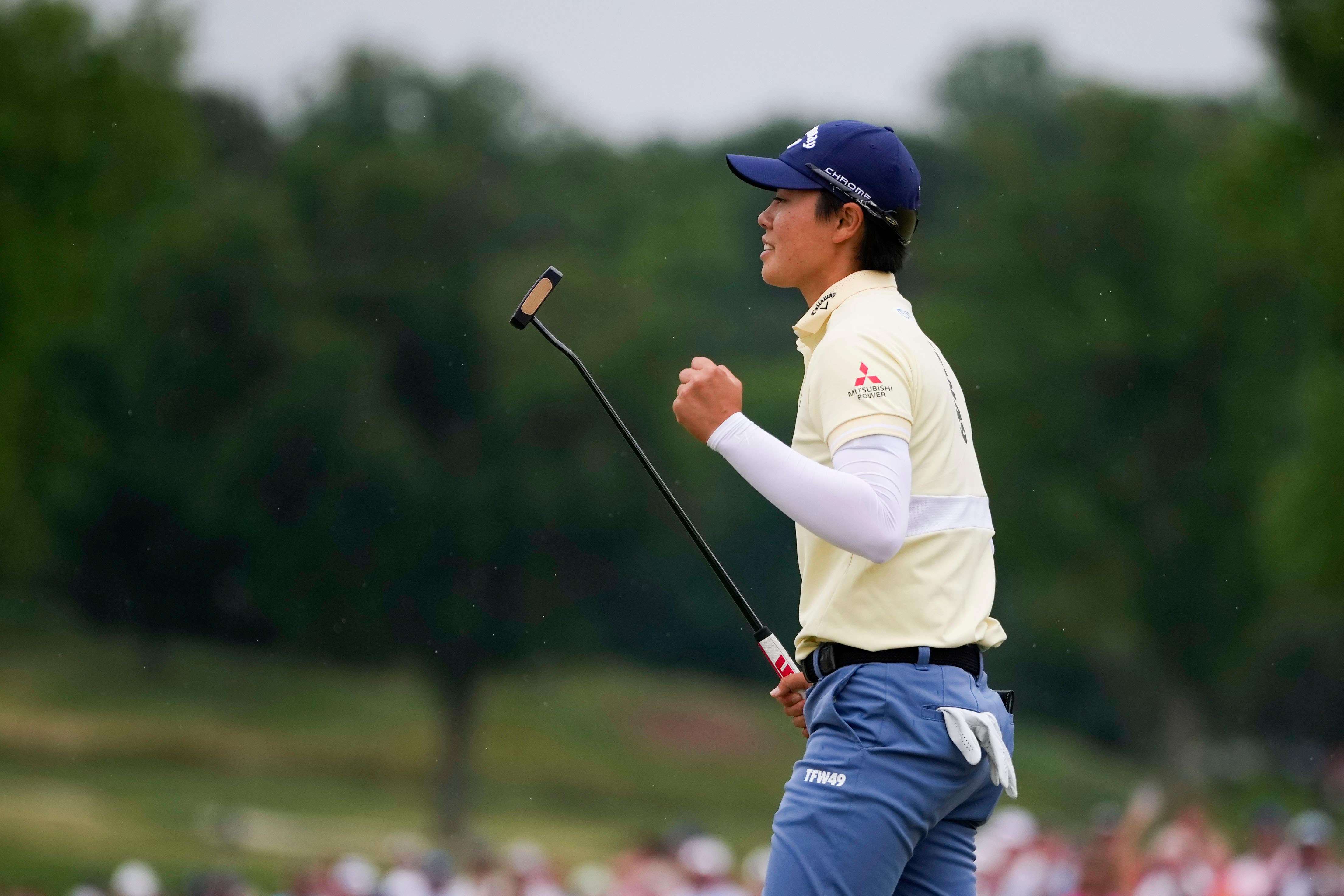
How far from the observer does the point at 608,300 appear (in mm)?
34719

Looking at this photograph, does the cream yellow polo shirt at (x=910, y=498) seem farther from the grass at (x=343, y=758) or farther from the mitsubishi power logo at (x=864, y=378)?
the grass at (x=343, y=758)

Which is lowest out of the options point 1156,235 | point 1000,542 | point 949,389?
point 949,389

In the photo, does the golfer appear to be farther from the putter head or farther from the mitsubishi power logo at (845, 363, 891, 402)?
the putter head

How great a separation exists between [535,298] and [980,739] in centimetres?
145

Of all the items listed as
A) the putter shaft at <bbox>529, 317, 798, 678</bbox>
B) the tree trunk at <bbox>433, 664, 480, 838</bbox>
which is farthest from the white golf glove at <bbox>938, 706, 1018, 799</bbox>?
the tree trunk at <bbox>433, 664, 480, 838</bbox>

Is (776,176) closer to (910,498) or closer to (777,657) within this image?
(910,498)

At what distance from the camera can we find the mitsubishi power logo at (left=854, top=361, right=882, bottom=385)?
10.9ft

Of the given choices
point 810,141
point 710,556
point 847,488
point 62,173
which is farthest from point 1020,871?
point 62,173

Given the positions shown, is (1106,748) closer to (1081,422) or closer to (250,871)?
(1081,422)

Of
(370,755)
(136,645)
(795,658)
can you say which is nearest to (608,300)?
(370,755)

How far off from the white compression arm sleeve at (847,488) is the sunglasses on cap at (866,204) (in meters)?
0.58

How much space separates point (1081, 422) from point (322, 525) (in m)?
16.6

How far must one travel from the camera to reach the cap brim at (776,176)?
12.1ft

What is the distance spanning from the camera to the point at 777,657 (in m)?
3.76
